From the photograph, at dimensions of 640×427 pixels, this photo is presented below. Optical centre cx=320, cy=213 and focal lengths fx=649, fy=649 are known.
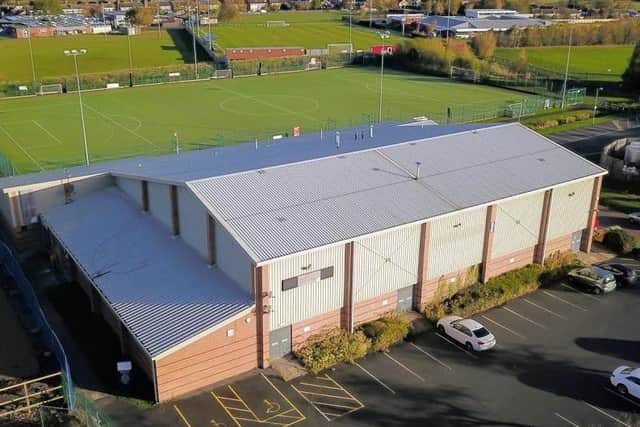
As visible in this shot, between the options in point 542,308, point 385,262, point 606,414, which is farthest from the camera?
point 542,308

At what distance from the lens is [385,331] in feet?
82.6

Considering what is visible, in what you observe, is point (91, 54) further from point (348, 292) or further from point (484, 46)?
point (348, 292)

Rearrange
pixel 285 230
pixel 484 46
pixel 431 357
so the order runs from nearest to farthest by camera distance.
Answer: pixel 285 230 → pixel 431 357 → pixel 484 46

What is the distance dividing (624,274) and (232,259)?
1886 centimetres

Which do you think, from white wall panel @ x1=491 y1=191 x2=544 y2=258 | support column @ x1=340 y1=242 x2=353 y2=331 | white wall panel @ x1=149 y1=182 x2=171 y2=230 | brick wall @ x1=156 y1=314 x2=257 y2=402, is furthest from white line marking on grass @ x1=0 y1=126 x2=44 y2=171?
white wall panel @ x1=491 y1=191 x2=544 y2=258

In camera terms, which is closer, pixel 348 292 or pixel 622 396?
pixel 622 396

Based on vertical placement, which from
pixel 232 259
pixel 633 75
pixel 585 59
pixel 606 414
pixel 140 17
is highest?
pixel 140 17

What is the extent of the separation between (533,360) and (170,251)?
14718mm

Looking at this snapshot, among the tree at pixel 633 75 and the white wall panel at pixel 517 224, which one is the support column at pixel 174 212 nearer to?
the white wall panel at pixel 517 224

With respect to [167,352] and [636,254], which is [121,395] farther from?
[636,254]

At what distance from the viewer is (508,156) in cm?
3206

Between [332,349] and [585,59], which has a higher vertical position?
[585,59]

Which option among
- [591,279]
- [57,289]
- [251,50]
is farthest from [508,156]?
[251,50]

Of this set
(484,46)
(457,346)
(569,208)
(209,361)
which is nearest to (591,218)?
(569,208)
